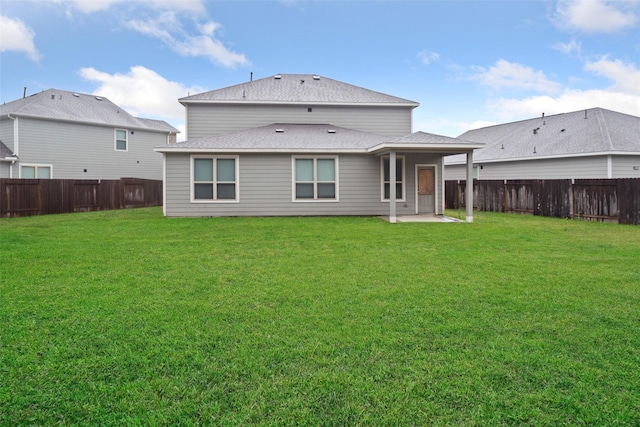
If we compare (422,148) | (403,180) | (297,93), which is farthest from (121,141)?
Answer: (422,148)

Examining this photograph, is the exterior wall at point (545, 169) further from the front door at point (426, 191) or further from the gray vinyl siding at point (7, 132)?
the gray vinyl siding at point (7, 132)

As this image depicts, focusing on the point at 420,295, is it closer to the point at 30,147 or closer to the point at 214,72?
the point at 214,72

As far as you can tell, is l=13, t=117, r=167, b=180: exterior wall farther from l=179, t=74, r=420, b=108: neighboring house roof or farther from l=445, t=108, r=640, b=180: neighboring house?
l=445, t=108, r=640, b=180: neighboring house

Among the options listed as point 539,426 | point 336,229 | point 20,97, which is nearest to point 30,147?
point 20,97

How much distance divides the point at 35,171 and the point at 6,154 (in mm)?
1499

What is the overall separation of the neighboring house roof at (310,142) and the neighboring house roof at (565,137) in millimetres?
9834

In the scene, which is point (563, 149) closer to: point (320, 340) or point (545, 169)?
point (545, 169)

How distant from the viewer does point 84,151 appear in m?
23.9

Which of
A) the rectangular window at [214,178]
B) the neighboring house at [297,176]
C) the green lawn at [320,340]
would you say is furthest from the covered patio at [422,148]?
the green lawn at [320,340]

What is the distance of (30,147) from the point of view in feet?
71.7

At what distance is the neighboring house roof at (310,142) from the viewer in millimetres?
13820

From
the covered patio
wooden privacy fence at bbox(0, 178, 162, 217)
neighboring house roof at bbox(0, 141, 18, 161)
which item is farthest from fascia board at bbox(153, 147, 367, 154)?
neighboring house roof at bbox(0, 141, 18, 161)

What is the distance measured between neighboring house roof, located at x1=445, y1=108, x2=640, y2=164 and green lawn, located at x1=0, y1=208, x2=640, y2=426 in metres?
15.2

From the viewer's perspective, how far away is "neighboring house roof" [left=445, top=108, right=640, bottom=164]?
19.9 metres
